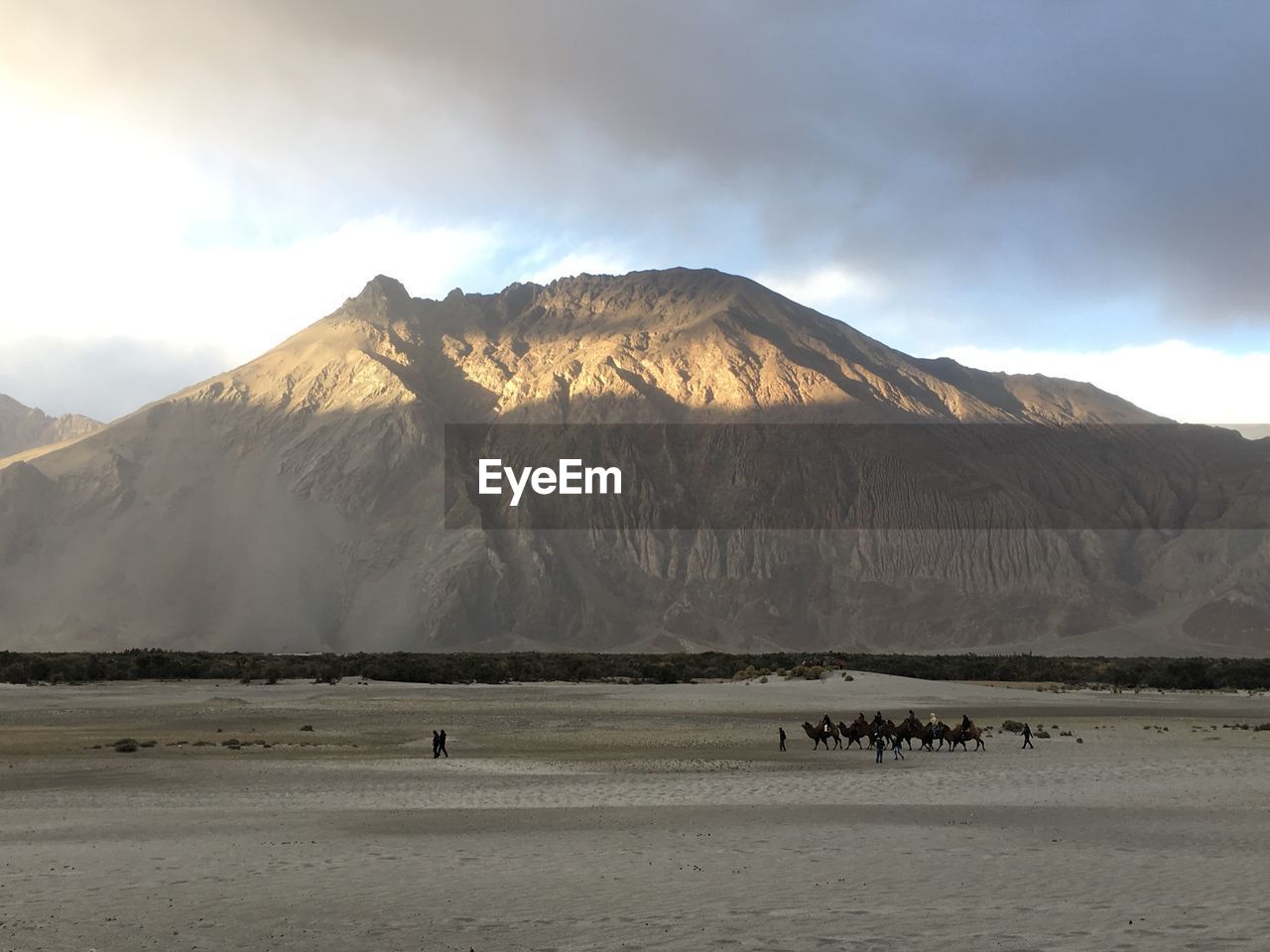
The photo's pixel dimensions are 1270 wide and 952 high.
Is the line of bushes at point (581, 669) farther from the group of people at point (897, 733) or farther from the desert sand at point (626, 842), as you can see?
the desert sand at point (626, 842)

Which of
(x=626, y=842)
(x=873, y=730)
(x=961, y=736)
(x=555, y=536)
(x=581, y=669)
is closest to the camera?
(x=626, y=842)

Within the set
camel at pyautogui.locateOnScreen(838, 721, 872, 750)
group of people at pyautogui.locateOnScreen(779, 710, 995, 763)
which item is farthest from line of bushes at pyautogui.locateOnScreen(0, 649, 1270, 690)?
group of people at pyautogui.locateOnScreen(779, 710, 995, 763)

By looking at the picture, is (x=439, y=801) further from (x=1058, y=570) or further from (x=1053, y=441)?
(x=1053, y=441)

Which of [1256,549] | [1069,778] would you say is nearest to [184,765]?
[1069,778]

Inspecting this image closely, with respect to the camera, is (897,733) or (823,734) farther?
(823,734)

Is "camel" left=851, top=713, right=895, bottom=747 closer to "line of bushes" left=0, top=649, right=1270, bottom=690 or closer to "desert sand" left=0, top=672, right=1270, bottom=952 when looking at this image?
"desert sand" left=0, top=672, right=1270, bottom=952

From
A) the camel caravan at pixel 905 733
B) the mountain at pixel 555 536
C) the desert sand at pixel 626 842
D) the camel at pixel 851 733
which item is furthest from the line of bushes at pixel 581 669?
the desert sand at pixel 626 842

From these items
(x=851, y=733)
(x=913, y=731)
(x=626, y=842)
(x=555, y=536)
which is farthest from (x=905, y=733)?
(x=555, y=536)

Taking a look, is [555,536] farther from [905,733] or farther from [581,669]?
[905,733]
